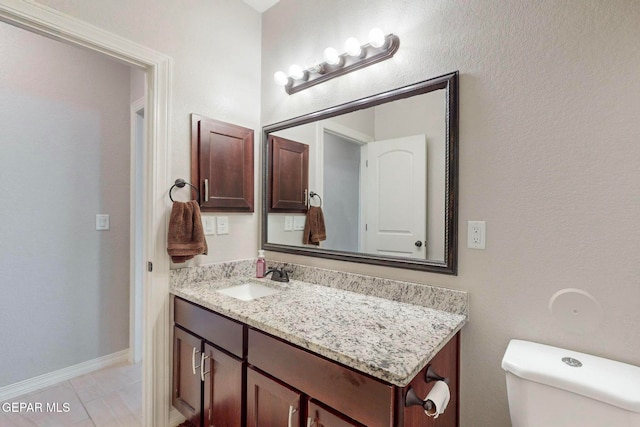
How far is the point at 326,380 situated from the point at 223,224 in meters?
1.24

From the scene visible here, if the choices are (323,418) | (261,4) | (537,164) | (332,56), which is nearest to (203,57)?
(261,4)

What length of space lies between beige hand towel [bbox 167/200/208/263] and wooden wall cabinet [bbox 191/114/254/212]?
0.13 m

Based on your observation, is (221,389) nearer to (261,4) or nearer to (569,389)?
(569,389)

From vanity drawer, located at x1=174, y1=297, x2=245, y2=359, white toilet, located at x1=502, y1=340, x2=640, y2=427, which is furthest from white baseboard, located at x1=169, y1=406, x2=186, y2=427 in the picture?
white toilet, located at x1=502, y1=340, x2=640, y2=427

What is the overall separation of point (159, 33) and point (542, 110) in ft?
6.15

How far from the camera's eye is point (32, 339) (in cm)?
206

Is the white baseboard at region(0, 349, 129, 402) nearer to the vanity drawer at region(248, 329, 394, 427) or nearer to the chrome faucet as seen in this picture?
the chrome faucet

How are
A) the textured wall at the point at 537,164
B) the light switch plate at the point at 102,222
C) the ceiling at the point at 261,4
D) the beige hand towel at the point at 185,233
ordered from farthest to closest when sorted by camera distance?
the light switch plate at the point at 102,222, the ceiling at the point at 261,4, the beige hand towel at the point at 185,233, the textured wall at the point at 537,164

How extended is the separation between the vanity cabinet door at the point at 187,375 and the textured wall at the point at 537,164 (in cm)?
112

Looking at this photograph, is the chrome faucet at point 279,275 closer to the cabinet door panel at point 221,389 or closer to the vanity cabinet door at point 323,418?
the cabinet door panel at point 221,389

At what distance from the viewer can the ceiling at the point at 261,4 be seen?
80.3 inches

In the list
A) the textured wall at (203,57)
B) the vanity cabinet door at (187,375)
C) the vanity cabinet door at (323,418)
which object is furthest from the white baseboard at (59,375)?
the vanity cabinet door at (323,418)

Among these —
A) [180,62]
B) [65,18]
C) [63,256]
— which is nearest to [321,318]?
[180,62]

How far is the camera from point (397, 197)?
4.98 ft
